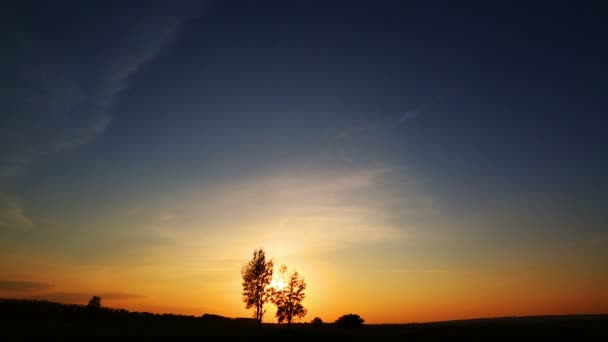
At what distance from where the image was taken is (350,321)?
90875 millimetres

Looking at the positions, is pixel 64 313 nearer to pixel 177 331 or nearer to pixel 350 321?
pixel 177 331

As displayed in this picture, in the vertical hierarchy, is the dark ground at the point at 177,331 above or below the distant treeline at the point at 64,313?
below

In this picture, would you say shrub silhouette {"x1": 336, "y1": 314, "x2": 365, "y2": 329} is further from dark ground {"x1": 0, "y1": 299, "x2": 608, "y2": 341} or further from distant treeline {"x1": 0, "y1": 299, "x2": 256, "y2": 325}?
distant treeline {"x1": 0, "y1": 299, "x2": 256, "y2": 325}

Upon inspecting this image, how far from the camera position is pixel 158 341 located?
51656mm

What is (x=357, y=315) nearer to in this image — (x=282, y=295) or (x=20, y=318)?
(x=282, y=295)

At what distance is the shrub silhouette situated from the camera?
89.6 meters

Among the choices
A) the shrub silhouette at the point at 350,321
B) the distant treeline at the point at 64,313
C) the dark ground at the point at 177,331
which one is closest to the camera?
the dark ground at the point at 177,331

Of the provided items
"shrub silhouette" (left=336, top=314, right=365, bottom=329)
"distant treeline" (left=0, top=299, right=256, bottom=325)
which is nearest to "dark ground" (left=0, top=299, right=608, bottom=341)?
"distant treeline" (left=0, top=299, right=256, bottom=325)

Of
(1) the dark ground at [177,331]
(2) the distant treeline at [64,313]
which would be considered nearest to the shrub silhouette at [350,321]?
(1) the dark ground at [177,331]

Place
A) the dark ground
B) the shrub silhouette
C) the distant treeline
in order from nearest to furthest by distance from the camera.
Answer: the dark ground
the distant treeline
the shrub silhouette

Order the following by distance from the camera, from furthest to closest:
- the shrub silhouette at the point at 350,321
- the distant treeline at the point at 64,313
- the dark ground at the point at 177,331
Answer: the shrub silhouette at the point at 350,321 < the distant treeline at the point at 64,313 < the dark ground at the point at 177,331

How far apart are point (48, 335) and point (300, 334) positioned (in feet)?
118

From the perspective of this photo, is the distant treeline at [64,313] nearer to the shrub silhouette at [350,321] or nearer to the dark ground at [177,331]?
the dark ground at [177,331]

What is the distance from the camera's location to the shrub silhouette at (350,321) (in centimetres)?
8955
